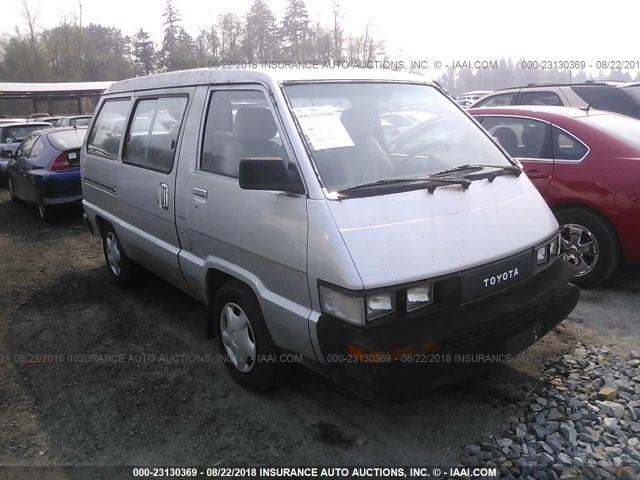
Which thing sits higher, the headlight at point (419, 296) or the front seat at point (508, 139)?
the front seat at point (508, 139)

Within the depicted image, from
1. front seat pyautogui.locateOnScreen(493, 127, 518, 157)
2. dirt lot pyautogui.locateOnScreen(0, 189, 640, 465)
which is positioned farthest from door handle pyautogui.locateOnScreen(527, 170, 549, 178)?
dirt lot pyautogui.locateOnScreen(0, 189, 640, 465)

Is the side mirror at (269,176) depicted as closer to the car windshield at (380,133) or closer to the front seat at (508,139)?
the car windshield at (380,133)

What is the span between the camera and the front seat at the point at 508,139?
Result: 18.2ft

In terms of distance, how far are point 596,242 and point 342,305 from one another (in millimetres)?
3352

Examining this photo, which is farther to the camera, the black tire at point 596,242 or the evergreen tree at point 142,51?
the evergreen tree at point 142,51

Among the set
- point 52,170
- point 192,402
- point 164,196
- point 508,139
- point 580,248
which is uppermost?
point 508,139

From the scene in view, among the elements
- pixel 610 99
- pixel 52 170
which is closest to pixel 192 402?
pixel 52 170

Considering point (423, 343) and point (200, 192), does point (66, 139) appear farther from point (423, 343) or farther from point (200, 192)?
point (423, 343)

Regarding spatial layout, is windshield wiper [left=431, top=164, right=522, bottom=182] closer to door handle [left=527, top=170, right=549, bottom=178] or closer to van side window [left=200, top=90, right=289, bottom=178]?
van side window [left=200, top=90, right=289, bottom=178]

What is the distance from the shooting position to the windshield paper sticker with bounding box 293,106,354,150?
9.90 ft

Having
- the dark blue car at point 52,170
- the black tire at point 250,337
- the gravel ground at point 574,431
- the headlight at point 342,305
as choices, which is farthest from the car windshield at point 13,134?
the gravel ground at point 574,431

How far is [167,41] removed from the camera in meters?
56.8

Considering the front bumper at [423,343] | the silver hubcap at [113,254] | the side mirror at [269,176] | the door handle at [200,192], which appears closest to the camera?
the front bumper at [423,343]

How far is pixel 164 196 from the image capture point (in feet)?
13.1
